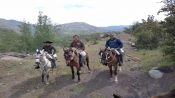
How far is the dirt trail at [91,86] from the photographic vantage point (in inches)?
738

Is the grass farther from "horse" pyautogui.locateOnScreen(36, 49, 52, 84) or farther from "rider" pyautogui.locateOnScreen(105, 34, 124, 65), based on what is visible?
"horse" pyautogui.locateOnScreen(36, 49, 52, 84)

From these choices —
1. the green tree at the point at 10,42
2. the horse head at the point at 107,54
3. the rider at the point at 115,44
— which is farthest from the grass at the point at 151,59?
the green tree at the point at 10,42

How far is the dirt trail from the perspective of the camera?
738 inches

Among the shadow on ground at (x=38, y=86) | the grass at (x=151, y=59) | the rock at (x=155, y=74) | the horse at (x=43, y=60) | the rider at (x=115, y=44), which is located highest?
the rider at (x=115, y=44)

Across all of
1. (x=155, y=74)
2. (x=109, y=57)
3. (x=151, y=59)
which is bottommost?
(x=155, y=74)

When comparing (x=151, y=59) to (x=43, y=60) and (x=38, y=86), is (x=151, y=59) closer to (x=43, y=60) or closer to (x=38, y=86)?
(x=38, y=86)

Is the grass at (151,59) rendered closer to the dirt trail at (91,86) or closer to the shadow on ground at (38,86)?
the dirt trail at (91,86)

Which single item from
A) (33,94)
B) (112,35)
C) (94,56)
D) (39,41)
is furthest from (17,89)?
(39,41)

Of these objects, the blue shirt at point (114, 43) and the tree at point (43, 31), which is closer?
the blue shirt at point (114, 43)

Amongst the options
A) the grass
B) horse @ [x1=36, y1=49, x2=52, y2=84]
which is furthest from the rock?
horse @ [x1=36, y1=49, x2=52, y2=84]

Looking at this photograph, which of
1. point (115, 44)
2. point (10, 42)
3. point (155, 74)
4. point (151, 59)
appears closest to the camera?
point (115, 44)

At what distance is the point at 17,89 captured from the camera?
66.8 feet

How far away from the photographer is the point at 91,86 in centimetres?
1961

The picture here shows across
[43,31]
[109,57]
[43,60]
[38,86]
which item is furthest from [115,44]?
[43,31]
